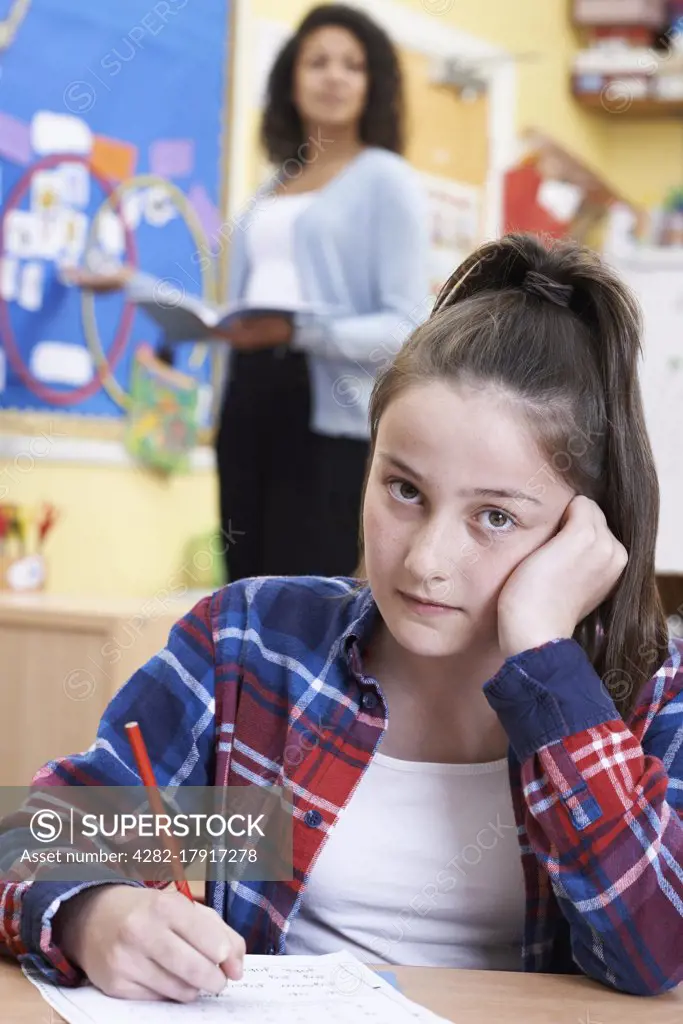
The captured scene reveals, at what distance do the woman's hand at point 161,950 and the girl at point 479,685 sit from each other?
0.10 metres

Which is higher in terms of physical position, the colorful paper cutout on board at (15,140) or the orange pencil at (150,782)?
the colorful paper cutout on board at (15,140)

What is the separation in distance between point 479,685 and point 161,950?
0.36 meters

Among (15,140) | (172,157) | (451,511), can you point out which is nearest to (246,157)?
(172,157)

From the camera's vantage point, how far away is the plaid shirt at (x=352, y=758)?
2.77ft

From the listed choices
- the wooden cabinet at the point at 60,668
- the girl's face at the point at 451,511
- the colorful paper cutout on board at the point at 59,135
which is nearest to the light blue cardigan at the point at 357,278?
the wooden cabinet at the point at 60,668

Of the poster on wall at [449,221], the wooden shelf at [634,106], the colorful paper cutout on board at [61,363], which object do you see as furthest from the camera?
the wooden shelf at [634,106]

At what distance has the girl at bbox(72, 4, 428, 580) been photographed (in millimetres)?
2238

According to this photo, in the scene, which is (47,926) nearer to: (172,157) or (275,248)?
(275,248)

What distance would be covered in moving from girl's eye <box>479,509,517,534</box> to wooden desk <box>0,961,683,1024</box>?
0.27 meters

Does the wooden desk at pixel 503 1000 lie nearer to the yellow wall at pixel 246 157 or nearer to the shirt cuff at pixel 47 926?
the shirt cuff at pixel 47 926

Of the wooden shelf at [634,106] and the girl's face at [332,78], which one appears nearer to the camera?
the girl's face at [332,78]

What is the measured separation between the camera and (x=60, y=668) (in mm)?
2461

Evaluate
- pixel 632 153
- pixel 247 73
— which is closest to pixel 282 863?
pixel 247 73

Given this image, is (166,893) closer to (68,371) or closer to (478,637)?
(478,637)
